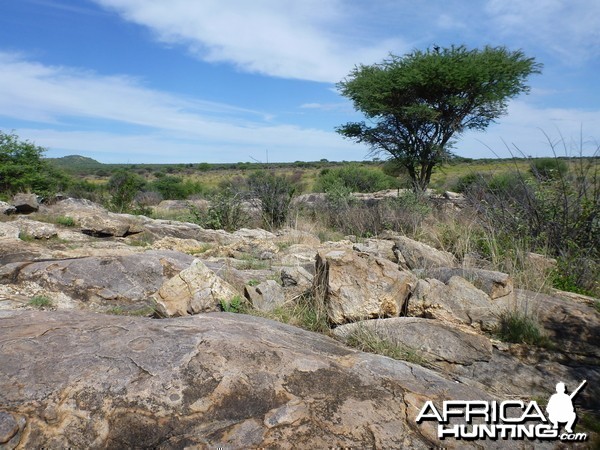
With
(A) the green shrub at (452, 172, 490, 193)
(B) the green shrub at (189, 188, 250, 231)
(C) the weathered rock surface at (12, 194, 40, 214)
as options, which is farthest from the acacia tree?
(C) the weathered rock surface at (12, 194, 40, 214)

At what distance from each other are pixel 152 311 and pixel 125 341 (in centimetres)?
152

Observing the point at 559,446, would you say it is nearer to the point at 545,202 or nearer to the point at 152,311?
the point at 152,311

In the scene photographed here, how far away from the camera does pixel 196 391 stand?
223cm

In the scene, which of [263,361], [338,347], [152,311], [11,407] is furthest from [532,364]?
[11,407]

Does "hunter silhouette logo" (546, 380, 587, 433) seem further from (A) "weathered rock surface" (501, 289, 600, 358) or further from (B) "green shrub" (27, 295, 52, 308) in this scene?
(B) "green shrub" (27, 295, 52, 308)

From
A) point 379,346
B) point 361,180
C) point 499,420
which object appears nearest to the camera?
point 499,420

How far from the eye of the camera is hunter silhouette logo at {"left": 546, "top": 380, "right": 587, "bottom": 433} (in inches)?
97.8

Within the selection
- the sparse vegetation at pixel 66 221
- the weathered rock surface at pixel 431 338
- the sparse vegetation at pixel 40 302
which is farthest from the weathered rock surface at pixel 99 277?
the sparse vegetation at pixel 66 221

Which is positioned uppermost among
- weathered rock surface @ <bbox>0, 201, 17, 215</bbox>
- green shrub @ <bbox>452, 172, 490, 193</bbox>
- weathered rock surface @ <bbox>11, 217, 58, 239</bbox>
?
green shrub @ <bbox>452, 172, 490, 193</bbox>

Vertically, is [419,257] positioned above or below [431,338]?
above

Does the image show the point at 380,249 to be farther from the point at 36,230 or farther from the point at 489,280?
the point at 36,230

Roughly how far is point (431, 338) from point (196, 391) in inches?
80.2

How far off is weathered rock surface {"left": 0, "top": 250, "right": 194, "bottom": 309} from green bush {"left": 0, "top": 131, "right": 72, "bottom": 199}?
10975 millimetres

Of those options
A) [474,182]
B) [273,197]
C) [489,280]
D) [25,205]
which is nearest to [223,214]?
[273,197]
